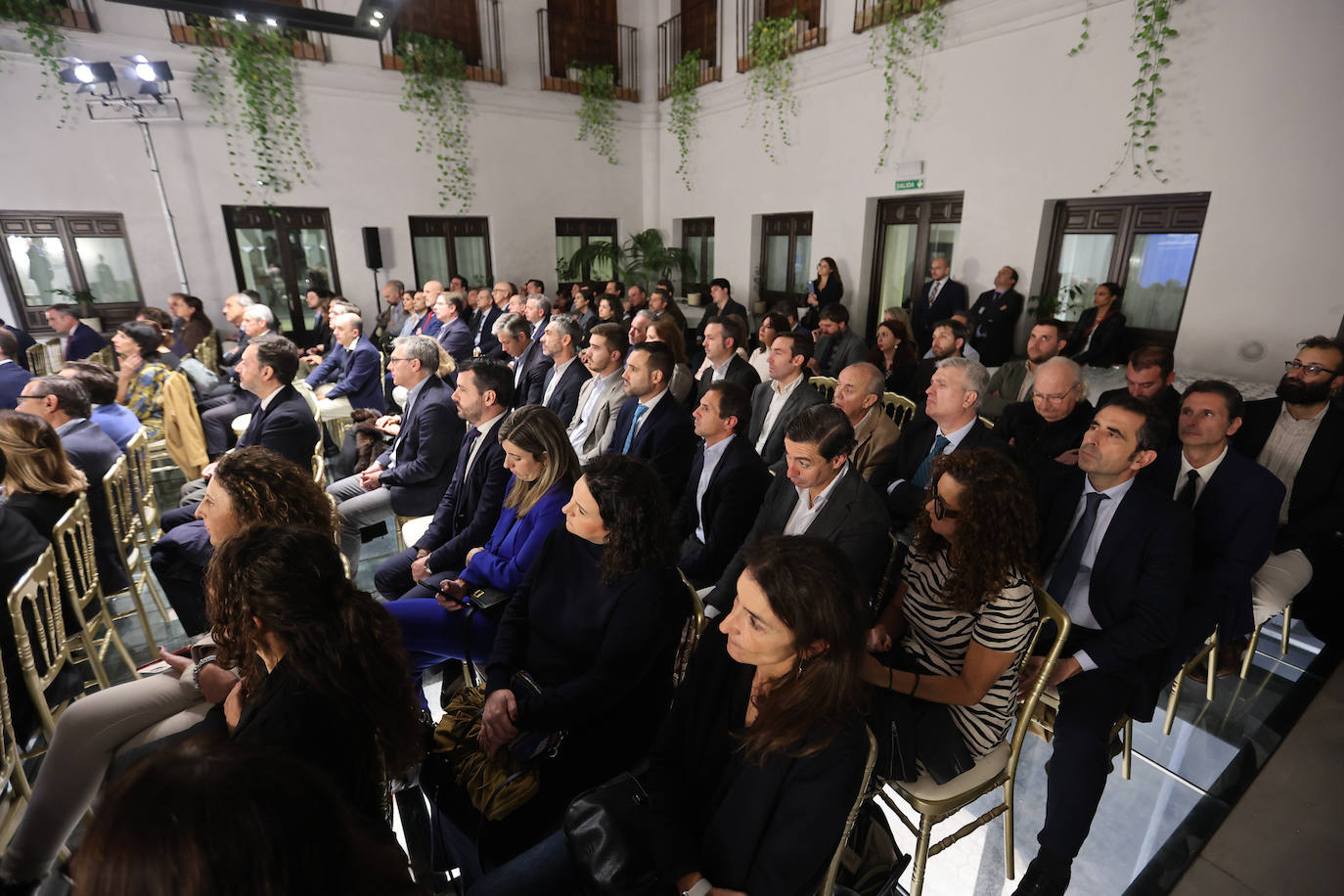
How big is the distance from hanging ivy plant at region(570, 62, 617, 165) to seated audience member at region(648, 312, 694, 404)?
24.5 ft

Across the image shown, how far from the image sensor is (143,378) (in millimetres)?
4188

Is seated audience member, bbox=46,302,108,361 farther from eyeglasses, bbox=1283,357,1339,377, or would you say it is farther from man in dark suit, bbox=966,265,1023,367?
eyeglasses, bbox=1283,357,1339,377

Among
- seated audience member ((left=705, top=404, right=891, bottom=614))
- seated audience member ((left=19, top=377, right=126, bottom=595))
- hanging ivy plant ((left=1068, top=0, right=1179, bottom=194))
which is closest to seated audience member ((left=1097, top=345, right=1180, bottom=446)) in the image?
seated audience member ((left=705, top=404, right=891, bottom=614))

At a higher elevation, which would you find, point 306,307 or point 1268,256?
point 1268,256

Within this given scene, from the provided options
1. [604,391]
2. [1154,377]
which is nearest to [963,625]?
[1154,377]

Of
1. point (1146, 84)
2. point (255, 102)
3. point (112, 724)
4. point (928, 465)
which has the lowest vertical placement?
point (112, 724)

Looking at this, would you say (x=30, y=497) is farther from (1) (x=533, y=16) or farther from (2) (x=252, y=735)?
(1) (x=533, y=16)

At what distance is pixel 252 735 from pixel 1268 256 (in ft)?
21.5

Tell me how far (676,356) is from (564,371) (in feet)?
2.81

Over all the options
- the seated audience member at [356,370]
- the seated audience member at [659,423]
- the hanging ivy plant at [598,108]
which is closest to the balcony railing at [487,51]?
the hanging ivy plant at [598,108]

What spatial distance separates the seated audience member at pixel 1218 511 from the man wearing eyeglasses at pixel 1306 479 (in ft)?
1.70

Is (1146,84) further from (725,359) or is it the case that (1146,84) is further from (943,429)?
(943,429)

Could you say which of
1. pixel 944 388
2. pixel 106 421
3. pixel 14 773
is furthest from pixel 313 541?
pixel 106 421

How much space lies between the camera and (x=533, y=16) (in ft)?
32.7
